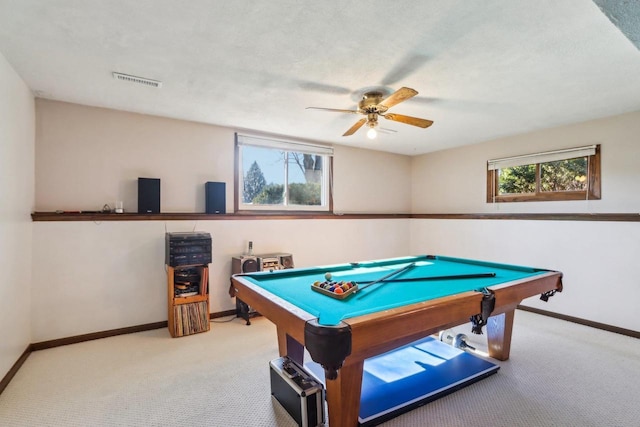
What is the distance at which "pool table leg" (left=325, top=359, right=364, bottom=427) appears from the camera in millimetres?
1572

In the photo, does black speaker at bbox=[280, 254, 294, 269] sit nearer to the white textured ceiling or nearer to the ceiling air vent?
the white textured ceiling

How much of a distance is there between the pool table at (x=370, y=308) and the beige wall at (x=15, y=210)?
169cm

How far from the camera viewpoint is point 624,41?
6.34 ft

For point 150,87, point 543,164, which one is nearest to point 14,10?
point 150,87

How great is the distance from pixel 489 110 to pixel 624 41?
4.33ft

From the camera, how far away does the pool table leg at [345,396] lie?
5.16 feet

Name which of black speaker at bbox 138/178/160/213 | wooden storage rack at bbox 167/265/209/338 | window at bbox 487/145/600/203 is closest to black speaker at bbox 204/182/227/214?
black speaker at bbox 138/178/160/213

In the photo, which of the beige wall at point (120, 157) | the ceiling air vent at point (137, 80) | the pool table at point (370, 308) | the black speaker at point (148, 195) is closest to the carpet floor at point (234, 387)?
the pool table at point (370, 308)

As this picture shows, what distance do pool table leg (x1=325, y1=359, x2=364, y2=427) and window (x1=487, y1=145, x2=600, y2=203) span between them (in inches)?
147

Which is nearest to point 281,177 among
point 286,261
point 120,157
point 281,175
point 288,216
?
point 281,175

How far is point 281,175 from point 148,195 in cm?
173

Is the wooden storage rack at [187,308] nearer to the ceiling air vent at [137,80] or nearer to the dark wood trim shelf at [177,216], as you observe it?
the dark wood trim shelf at [177,216]

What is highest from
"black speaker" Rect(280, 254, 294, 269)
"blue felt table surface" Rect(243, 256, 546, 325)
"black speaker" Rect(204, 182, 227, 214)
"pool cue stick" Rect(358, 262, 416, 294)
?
"black speaker" Rect(204, 182, 227, 214)

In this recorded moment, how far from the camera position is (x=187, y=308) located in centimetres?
322
